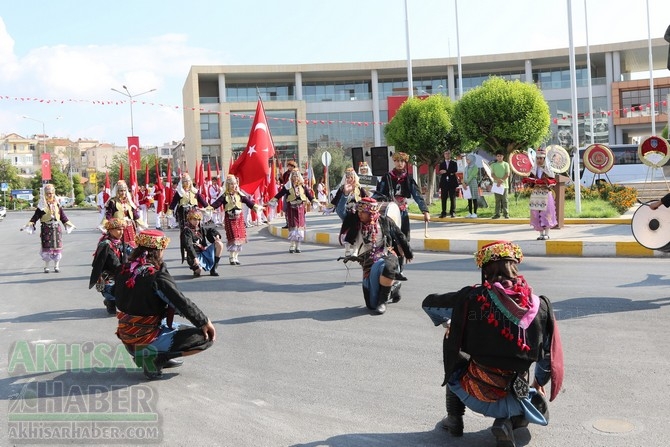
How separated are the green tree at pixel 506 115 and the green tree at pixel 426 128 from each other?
4.17 meters

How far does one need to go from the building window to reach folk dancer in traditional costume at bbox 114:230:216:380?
57.8 meters

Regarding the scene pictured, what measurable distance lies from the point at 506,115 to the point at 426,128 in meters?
5.47

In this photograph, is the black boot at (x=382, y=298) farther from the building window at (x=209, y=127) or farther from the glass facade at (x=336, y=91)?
the building window at (x=209, y=127)

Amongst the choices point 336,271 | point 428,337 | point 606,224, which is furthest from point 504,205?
point 428,337

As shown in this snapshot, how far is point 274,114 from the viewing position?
6172 centimetres

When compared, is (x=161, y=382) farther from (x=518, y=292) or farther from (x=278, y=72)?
(x=278, y=72)

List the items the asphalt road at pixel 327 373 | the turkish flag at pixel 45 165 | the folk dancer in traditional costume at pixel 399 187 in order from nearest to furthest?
1. the asphalt road at pixel 327 373
2. the folk dancer in traditional costume at pixel 399 187
3. the turkish flag at pixel 45 165

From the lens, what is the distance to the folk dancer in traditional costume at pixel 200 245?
39.6 feet

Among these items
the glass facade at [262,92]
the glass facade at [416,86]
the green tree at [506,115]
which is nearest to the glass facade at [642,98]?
the glass facade at [416,86]

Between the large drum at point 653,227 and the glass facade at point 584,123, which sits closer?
the large drum at point 653,227

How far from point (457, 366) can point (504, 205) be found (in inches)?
629

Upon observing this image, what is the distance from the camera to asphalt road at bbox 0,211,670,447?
4492 mm

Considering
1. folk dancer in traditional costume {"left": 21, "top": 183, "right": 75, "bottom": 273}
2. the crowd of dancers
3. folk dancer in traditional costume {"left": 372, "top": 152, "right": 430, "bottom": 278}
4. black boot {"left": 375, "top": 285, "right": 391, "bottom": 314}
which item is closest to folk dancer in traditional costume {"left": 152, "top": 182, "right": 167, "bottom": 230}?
folk dancer in traditional costume {"left": 21, "top": 183, "right": 75, "bottom": 273}

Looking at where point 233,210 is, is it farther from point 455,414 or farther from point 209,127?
point 209,127
